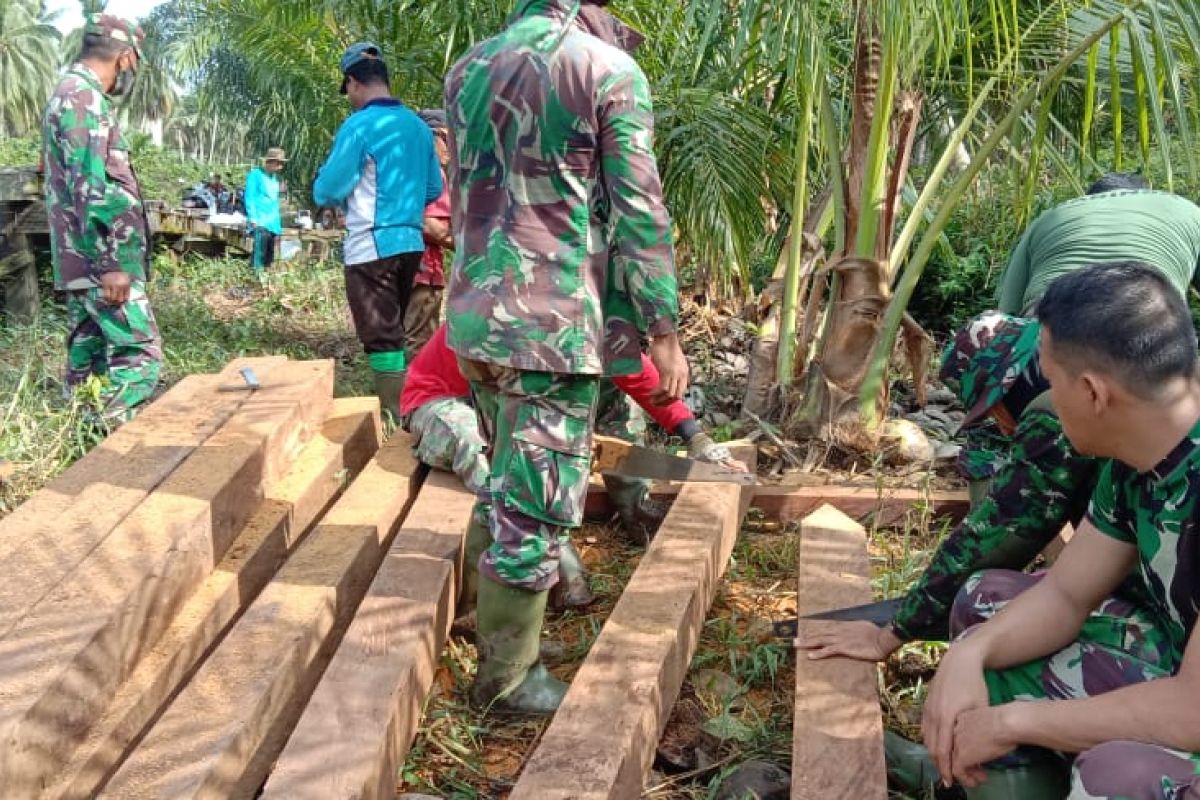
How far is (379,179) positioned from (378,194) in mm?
68

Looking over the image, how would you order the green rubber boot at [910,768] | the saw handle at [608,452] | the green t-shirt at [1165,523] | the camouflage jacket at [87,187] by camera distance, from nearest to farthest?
the green t-shirt at [1165,523], the green rubber boot at [910,768], the saw handle at [608,452], the camouflage jacket at [87,187]

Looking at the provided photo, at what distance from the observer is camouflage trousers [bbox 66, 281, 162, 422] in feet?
15.0

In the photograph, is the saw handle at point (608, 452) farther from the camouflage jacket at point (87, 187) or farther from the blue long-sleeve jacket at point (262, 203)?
the blue long-sleeve jacket at point (262, 203)

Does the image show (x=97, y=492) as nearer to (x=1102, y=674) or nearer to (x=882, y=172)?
(x=1102, y=674)

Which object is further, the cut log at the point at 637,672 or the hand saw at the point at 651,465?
the hand saw at the point at 651,465

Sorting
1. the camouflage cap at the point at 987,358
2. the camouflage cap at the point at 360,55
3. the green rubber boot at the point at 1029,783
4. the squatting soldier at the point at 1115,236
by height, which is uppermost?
A: the camouflage cap at the point at 360,55

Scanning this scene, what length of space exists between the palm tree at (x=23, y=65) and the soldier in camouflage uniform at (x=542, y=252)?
4996 cm

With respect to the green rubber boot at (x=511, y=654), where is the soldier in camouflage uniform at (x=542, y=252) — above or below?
above

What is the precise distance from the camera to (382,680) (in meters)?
2.37

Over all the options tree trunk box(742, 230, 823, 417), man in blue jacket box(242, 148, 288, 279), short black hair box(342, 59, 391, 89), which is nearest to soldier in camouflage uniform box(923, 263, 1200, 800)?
tree trunk box(742, 230, 823, 417)

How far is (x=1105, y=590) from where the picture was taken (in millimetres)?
2041

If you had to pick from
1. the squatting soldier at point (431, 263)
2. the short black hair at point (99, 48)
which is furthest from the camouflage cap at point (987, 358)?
the short black hair at point (99, 48)

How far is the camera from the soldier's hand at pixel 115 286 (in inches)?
177

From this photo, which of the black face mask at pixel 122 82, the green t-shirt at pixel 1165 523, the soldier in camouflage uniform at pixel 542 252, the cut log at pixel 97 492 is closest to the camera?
the green t-shirt at pixel 1165 523
